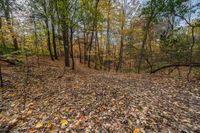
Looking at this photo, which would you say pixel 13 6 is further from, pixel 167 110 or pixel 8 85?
pixel 167 110

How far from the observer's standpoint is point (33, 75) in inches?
358

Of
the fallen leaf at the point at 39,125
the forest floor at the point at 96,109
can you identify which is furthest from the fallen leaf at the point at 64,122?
the fallen leaf at the point at 39,125

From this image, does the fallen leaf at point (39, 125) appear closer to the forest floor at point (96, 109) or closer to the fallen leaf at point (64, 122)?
the forest floor at point (96, 109)

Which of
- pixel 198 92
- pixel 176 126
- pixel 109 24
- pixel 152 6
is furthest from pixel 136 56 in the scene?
pixel 176 126

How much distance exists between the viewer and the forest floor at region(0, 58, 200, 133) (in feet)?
12.3

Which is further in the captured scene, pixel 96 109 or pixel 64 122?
pixel 96 109

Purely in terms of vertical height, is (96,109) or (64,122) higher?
(96,109)

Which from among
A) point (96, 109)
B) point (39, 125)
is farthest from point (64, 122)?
point (96, 109)

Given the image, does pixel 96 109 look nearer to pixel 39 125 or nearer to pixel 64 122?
pixel 64 122

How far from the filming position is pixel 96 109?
4.66 metres

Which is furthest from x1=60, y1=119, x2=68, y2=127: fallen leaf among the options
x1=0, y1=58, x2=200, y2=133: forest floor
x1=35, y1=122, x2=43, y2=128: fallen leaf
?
x1=35, y1=122, x2=43, y2=128: fallen leaf

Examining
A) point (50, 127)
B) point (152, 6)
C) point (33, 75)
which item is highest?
point (152, 6)

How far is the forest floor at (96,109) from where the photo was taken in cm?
376

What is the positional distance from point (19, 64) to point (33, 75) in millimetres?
2308
